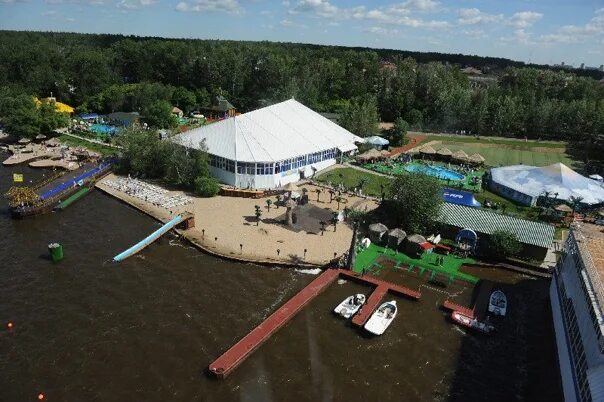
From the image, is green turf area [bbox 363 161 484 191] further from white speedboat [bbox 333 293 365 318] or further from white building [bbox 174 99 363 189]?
white speedboat [bbox 333 293 365 318]

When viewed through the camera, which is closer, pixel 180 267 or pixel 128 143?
pixel 180 267

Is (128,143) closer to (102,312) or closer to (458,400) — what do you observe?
(102,312)

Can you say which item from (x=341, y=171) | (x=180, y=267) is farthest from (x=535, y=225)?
(x=180, y=267)

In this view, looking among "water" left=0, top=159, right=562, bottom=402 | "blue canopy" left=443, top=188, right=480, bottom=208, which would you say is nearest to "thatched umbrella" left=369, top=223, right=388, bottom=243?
"water" left=0, top=159, right=562, bottom=402

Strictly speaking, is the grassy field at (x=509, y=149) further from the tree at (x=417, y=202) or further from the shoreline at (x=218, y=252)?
the shoreline at (x=218, y=252)

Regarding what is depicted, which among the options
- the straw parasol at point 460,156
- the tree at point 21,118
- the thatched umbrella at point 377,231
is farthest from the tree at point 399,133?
the tree at point 21,118

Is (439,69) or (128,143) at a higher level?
(439,69)
